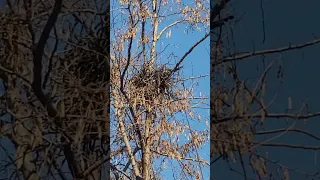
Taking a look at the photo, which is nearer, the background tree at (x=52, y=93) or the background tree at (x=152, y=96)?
the background tree at (x=52, y=93)

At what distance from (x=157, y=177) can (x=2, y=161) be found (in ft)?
2.13

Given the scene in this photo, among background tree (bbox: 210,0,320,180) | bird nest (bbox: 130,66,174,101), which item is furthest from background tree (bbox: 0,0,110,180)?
Answer: bird nest (bbox: 130,66,174,101)

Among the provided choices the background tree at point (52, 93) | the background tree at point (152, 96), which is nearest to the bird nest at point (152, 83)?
the background tree at point (152, 96)

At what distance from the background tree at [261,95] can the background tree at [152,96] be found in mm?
440

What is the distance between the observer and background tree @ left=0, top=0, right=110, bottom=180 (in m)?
1.39

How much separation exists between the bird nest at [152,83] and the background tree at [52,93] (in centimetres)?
45

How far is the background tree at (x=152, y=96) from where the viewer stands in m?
1.89

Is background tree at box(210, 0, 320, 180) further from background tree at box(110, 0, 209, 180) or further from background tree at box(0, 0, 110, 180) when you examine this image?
background tree at box(110, 0, 209, 180)

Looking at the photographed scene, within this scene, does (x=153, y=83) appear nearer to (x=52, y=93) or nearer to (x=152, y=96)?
(x=152, y=96)

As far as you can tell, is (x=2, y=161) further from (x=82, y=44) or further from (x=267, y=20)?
(x=267, y=20)

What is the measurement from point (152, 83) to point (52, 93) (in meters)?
0.57

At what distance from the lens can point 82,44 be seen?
1463mm

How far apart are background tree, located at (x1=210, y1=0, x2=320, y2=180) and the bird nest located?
477mm

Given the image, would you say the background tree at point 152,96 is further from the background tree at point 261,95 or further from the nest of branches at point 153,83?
the background tree at point 261,95
